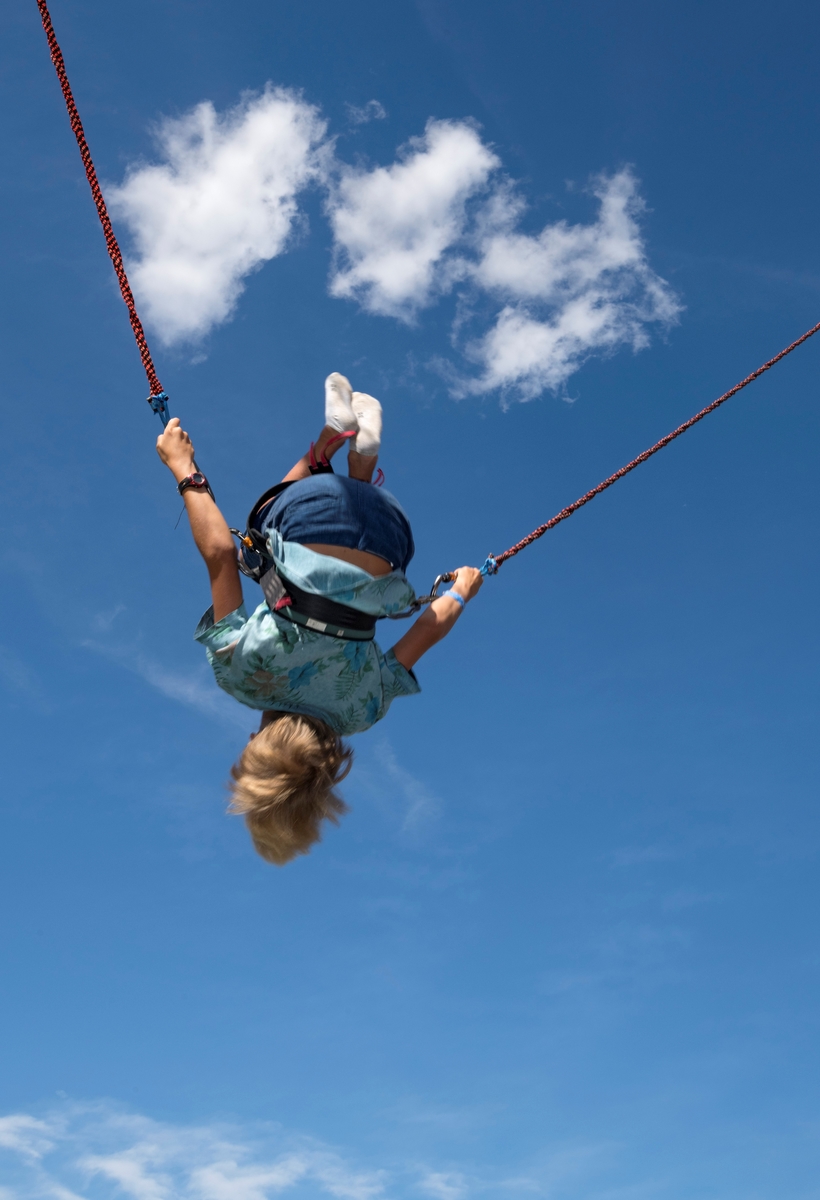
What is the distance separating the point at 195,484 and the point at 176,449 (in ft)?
0.97

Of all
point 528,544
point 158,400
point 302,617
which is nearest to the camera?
point 302,617

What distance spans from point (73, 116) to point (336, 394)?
89.6 inches

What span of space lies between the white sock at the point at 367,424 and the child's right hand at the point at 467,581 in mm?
1085

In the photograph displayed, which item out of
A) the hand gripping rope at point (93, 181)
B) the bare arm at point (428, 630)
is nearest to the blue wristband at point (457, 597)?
the bare arm at point (428, 630)

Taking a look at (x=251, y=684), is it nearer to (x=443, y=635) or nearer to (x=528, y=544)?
(x=443, y=635)

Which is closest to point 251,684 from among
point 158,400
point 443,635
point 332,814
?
point 332,814

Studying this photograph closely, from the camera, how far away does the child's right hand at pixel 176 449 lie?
572cm

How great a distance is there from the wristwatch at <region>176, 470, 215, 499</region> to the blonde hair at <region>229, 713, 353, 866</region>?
4.21 ft

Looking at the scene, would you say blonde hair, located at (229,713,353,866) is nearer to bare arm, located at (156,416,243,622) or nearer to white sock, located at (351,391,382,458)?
bare arm, located at (156,416,243,622)

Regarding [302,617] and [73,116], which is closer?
[302,617]

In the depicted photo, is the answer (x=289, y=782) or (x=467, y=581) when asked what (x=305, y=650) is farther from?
(x=467, y=581)

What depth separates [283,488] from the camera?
5.77m

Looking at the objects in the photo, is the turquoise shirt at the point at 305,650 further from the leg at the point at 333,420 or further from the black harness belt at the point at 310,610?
the leg at the point at 333,420

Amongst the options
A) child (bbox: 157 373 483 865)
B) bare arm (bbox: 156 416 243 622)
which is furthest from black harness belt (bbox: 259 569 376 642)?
bare arm (bbox: 156 416 243 622)
